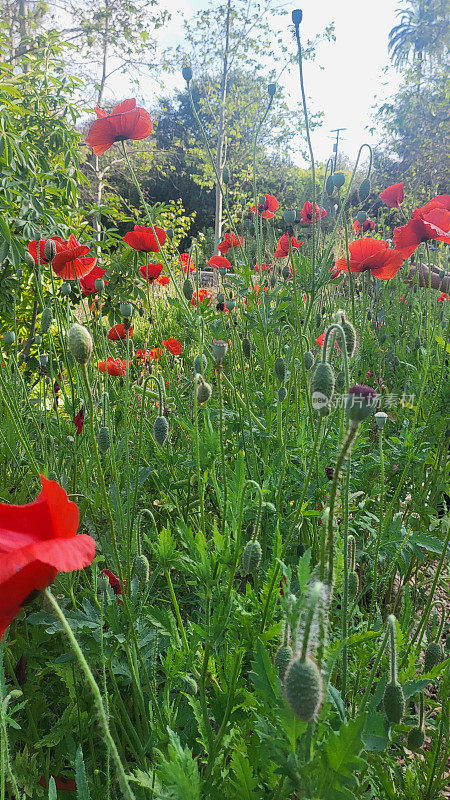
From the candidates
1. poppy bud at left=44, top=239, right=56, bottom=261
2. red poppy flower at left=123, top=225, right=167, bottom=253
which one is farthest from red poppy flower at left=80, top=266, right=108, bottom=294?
poppy bud at left=44, top=239, right=56, bottom=261

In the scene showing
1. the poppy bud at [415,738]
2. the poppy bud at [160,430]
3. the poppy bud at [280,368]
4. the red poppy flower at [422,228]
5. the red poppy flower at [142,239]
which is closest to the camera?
the poppy bud at [415,738]

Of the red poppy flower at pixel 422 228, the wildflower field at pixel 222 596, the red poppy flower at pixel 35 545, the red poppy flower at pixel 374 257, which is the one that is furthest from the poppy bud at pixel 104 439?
the red poppy flower at pixel 422 228

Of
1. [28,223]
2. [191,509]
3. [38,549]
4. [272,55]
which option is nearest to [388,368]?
[191,509]

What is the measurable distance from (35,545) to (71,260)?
1.33 metres

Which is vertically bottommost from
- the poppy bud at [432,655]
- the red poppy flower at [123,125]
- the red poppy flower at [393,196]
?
the poppy bud at [432,655]

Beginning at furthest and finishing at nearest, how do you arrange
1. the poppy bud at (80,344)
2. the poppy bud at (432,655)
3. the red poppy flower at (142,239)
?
1. the red poppy flower at (142,239)
2. the poppy bud at (432,655)
3. the poppy bud at (80,344)

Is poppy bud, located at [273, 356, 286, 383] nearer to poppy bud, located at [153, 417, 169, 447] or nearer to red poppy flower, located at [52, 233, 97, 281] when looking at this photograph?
poppy bud, located at [153, 417, 169, 447]

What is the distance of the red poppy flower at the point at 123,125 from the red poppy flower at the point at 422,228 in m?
0.89

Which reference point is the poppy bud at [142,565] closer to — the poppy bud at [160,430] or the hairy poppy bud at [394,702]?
the poppy bud at [160,430]

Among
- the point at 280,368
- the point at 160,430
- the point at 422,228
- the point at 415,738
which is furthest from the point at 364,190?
the point at 415,738

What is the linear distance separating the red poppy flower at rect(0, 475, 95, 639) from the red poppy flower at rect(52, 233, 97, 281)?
1.20m

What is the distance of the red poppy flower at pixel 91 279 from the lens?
194 cm

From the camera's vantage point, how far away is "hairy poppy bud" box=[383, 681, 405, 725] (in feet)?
2.03

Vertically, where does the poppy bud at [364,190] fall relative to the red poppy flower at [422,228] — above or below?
above
